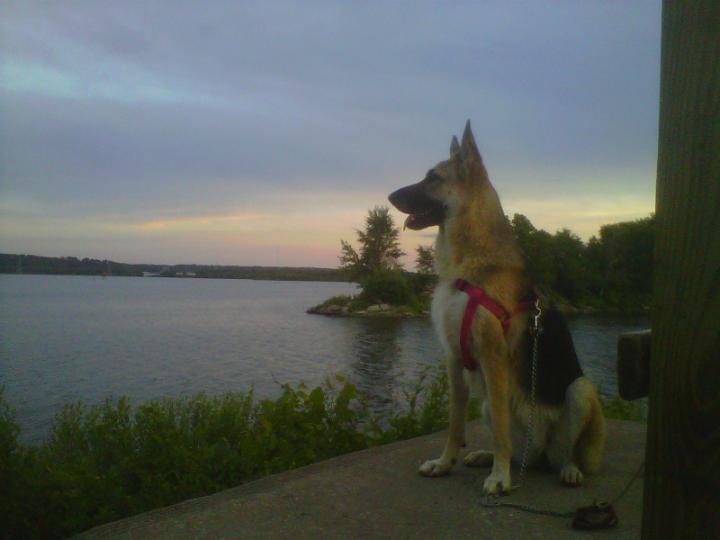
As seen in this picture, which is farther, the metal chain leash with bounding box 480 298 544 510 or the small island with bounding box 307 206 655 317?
the small island with bounding box 307 206 655 317

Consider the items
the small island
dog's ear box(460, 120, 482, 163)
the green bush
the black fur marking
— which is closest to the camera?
the black fur marking

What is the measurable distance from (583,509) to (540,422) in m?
0.69

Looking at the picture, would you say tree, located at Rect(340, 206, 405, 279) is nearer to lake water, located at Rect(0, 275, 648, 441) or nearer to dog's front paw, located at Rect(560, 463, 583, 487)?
lake water, located at Rect(0, 275, 648, 441)

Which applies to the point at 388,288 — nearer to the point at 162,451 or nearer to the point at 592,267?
the point at 592,267

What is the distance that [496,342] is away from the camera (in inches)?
142

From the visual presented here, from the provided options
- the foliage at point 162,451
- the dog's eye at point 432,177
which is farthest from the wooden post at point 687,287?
the foliage at point 162,451

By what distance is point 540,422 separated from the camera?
12.4ft

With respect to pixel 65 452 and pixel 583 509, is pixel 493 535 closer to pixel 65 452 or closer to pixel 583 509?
pixel 583 509

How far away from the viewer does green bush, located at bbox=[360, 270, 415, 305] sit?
63969mm

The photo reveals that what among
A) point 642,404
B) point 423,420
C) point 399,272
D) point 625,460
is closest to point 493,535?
point 625,460

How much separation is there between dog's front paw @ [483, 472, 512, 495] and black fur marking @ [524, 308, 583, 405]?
574 mm

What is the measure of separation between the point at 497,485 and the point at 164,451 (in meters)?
3.74

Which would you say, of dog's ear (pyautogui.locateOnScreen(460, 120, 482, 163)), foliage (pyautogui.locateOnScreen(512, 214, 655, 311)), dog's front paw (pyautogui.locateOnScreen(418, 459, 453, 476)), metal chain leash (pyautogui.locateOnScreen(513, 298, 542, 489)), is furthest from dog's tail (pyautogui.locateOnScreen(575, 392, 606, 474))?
foliage (pyautogui.locateOnScreen(512, 214, 655, 311))

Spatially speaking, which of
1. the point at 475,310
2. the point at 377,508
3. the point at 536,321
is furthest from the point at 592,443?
the point at 377,508
